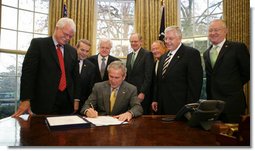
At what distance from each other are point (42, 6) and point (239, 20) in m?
4.13

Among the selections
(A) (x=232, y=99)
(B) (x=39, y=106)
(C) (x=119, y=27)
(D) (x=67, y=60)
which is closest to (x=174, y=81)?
(A) (x=232, y=99)

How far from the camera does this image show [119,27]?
5660 millimetres

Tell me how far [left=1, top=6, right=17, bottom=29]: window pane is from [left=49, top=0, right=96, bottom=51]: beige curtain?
725mm

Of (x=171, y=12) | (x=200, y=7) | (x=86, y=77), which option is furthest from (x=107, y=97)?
(x=200, y=7)

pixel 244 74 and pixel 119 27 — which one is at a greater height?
pixel 119 27

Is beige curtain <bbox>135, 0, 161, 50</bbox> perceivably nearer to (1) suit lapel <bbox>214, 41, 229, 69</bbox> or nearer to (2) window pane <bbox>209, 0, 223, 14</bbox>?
(2) window pane <bbox>209, 0, 223, 14</bbox>

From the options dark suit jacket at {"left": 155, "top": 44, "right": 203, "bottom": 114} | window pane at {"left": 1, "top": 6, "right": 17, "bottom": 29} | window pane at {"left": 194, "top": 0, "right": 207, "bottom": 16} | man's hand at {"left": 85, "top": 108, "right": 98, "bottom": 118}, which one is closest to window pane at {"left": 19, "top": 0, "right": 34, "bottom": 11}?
window pane at {"left": 1, "top": 6, "right": 17, "bottom": 29}

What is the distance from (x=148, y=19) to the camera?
5.25 meters

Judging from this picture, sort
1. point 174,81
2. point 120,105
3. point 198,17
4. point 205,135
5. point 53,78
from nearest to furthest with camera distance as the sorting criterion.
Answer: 1. point 205,135
2. point 120,105
3. point 53,78
4. point 174,81
5. point 198,17

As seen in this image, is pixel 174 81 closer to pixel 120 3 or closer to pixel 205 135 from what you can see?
pixel 205 135

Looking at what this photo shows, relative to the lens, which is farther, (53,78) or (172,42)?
(172,42)

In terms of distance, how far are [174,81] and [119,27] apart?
3.57 metres

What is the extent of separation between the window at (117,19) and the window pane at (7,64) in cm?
212

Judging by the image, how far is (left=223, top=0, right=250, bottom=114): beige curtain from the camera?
422 cm
